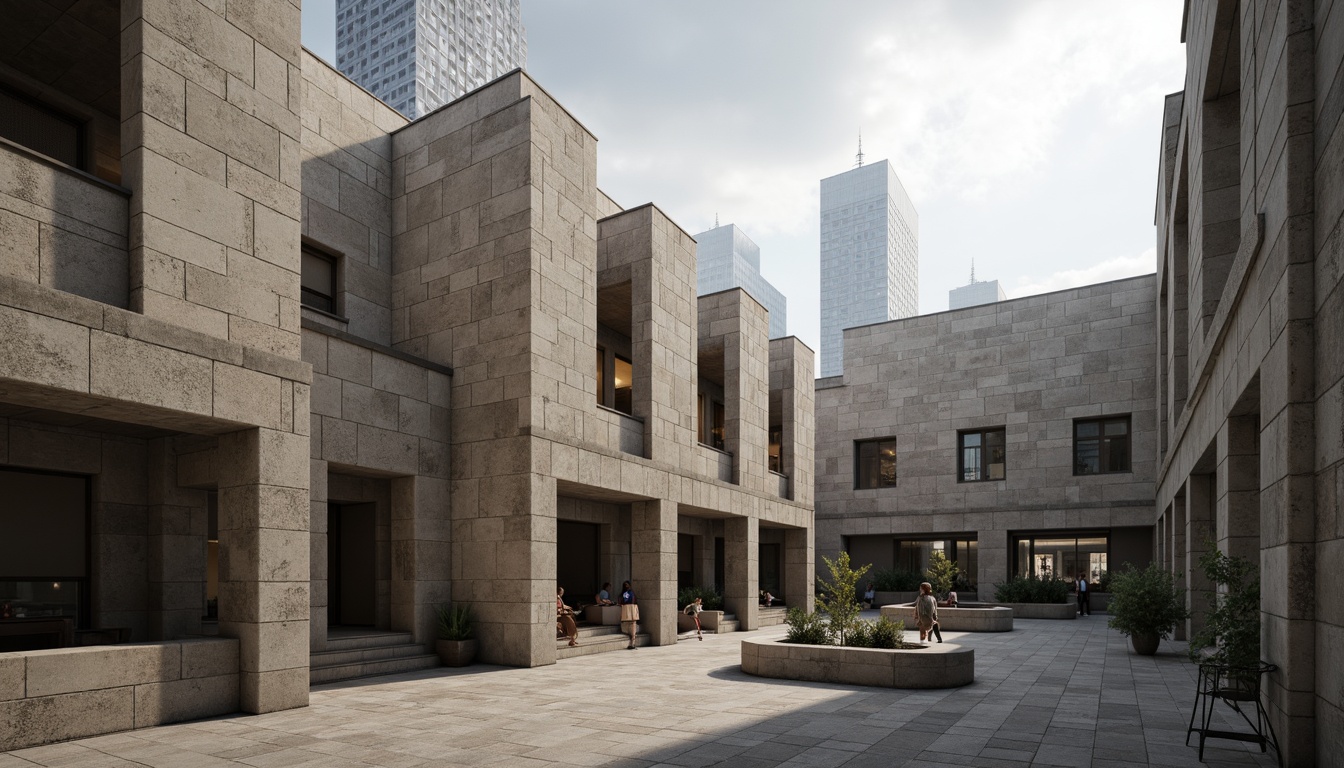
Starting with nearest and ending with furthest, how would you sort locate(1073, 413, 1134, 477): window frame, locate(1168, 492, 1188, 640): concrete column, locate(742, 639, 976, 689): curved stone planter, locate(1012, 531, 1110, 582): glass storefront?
locate(742, 639, 976, 689): curved stone planter, locate(1168, 492, 1188, 640): concrete column, locate(1073, 413, 1134, 477): window frame, locate(1012, 531, 1110, 582): glass storefront

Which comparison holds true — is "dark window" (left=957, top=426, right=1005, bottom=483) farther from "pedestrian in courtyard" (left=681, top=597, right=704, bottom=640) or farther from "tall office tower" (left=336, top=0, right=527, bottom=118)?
"tall office tower" (left=336, top=0, right=527, bottom=118)

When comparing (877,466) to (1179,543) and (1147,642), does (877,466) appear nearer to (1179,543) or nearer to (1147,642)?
(1179,543)

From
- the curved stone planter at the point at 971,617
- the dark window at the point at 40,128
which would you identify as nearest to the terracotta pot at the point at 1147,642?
the curved stone planter at the point at 971,617

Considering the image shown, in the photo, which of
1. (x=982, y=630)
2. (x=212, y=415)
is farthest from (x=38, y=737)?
(x=982, y=630)

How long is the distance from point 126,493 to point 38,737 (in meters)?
4.28

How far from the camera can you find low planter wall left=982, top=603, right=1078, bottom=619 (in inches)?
1201

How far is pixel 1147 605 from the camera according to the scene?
A: 18.3 m

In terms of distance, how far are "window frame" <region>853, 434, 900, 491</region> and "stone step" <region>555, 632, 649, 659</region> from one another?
Result: 20.4 meters

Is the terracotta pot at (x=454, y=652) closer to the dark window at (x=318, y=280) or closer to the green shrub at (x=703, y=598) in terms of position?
the dark window at (x=318, y=280)

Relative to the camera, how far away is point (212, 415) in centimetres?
1091

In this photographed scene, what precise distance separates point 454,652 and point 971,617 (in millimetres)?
15298

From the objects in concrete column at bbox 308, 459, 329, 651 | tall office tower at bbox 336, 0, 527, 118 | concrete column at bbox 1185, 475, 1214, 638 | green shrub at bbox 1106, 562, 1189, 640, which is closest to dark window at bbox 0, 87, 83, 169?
concrete column at bbox 308, 459, 329, 651

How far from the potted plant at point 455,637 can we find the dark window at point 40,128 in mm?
9955

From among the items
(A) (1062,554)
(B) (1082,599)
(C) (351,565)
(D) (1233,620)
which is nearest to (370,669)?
(C) (351,565)
